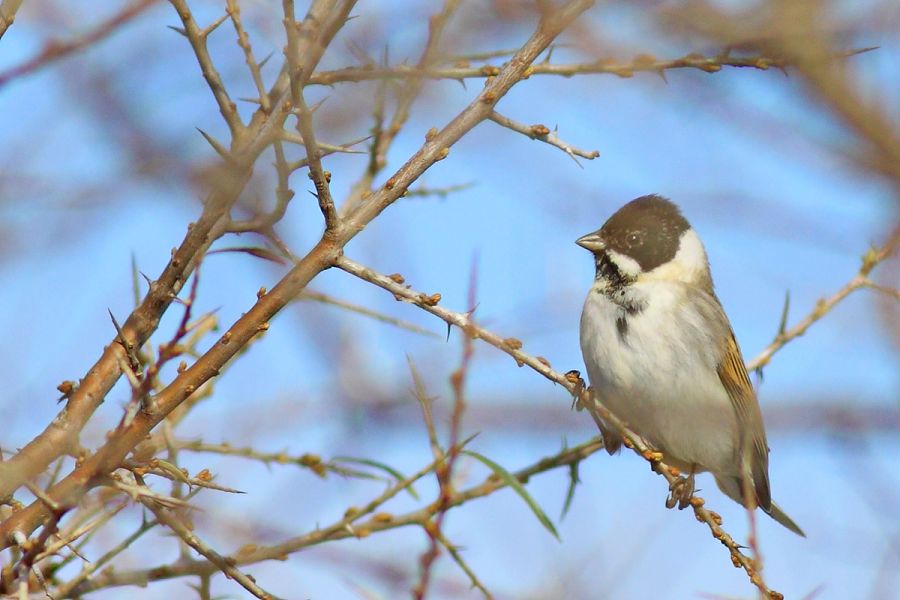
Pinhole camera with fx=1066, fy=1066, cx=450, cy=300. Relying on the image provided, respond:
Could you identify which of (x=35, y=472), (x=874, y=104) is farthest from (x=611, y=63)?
(x=35, y=472)

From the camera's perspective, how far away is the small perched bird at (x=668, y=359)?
17.6 feet

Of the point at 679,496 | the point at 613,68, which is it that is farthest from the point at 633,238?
the point at 613,68

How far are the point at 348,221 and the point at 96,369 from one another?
2.68 feet

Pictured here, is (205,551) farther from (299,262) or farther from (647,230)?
(647,230)

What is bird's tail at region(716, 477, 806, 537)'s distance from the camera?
6.17 m

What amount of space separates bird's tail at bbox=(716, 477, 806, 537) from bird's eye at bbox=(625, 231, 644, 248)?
4.78 ft

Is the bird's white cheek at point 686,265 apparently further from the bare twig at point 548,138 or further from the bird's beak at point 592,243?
the bare twig at point 548,138

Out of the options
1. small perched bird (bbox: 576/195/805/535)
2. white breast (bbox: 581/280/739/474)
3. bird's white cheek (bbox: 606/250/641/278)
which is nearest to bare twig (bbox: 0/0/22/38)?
small perched bird (bbox: 576/195/805/535)

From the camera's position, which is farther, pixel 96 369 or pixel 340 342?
pixel 340 342

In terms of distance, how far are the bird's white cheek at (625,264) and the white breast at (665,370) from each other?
0.42 ft

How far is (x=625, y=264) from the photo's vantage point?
596cm

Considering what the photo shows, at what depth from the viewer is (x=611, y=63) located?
11.7ft

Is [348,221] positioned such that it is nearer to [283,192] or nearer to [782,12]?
[283,192]

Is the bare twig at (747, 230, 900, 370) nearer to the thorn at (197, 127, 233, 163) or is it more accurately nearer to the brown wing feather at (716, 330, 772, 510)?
the brown wing feather at (716, 330, 772, 510)
